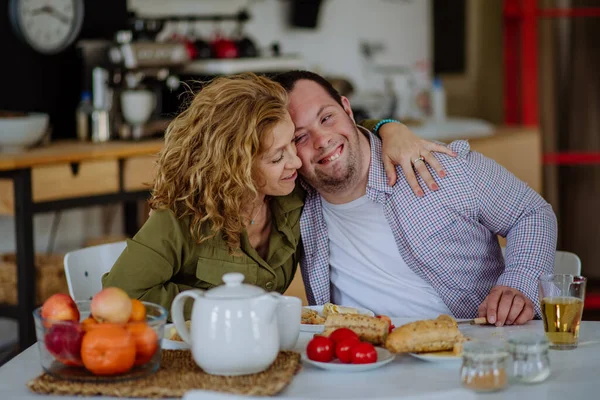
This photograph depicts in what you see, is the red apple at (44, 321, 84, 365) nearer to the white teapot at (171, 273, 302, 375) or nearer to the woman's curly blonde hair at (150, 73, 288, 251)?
the white teapot at (171, 273, 302, 375)

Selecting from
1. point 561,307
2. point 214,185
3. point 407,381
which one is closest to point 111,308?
point 407,381

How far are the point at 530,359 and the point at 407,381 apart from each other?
0.62 feet

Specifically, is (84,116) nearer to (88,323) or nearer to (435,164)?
(435,164)

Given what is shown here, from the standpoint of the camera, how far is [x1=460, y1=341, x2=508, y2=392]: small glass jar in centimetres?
139

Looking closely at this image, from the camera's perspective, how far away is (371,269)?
7.34ft

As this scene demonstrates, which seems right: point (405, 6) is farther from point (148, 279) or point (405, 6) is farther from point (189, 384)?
A: point (189, 384)

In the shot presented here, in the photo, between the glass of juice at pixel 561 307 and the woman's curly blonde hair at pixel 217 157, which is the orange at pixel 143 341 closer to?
the woman's curly blonde hair at pixel 217 157

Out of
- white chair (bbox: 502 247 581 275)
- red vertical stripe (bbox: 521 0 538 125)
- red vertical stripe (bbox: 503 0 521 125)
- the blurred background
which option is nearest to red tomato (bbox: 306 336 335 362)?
white chair (bbox: 502 247 581 275)

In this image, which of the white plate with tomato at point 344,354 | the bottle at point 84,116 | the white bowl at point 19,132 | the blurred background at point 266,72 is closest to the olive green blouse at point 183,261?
the white plate with tomato at point 344,354

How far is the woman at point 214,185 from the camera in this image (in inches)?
76.3

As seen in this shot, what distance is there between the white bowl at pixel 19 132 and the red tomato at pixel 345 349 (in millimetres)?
2238

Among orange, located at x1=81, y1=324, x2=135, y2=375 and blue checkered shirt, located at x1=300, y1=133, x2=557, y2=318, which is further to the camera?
blue checkered shirt, located at x1=300, y1=133, x2=557, y2=318

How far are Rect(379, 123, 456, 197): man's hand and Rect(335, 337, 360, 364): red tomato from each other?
2.39ft

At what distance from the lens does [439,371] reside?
4.98 feet
